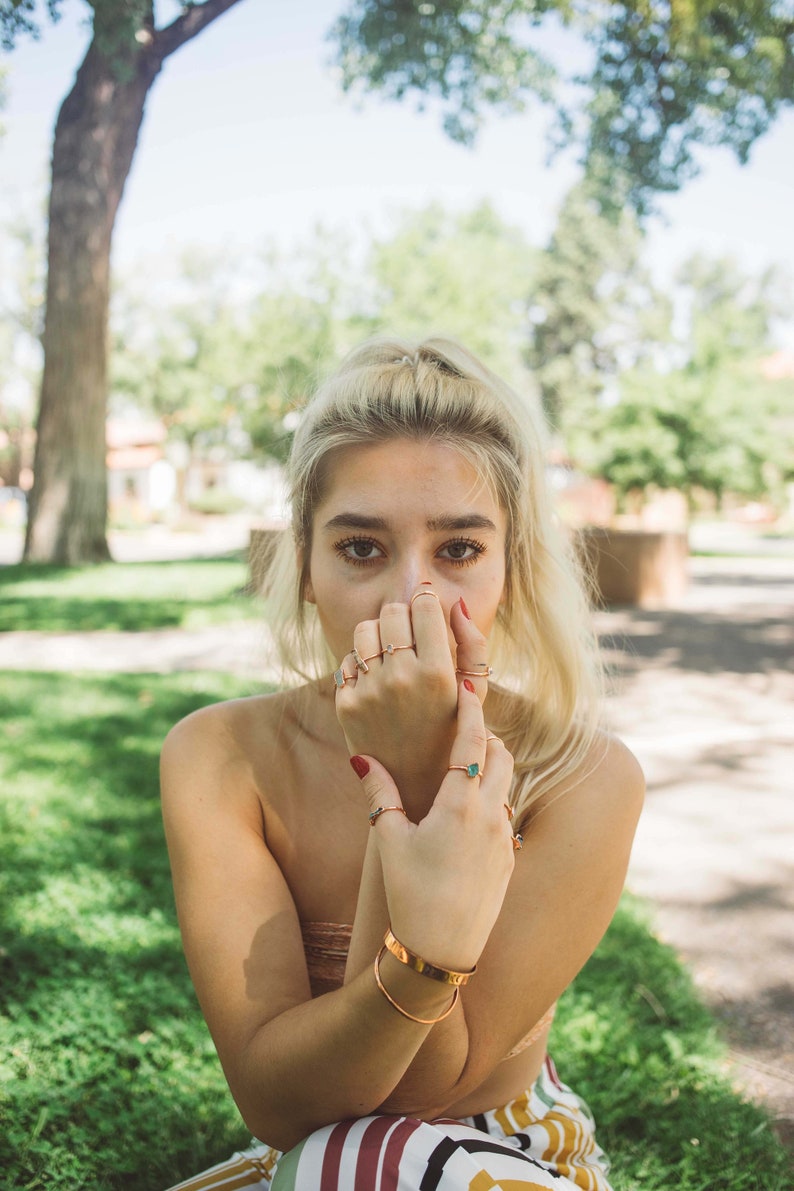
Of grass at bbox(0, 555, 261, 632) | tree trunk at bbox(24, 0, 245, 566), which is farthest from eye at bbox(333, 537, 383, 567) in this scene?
tree trunk at bbox(24, 0, 245, 566)

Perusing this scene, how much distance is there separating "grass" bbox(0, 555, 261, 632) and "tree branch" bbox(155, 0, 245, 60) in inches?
190

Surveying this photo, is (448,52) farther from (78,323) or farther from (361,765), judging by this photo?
(361,765)

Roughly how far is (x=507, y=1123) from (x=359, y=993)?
677 mm

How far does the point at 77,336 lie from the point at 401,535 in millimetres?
14757

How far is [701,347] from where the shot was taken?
24750 mm

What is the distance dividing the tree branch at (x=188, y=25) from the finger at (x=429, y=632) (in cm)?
835

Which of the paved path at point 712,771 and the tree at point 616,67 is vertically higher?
the tree at point 616,67

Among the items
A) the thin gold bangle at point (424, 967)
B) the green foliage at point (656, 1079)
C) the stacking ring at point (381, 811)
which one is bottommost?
the green foliage at point (656, 1079)

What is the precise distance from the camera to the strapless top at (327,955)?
178cm

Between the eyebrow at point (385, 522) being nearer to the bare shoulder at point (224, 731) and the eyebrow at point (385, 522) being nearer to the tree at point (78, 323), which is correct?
the bare shoulder at point (224, 731)

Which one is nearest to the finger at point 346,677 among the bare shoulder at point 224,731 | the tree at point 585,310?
the bare shoulder at point 224,731

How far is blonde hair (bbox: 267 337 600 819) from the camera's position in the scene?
1.85m

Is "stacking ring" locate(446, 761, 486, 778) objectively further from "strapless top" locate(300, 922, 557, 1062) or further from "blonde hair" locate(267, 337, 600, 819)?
"strapless top" locate(300, 922, 557, 1062)

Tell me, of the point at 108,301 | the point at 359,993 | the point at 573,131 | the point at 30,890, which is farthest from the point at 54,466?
the point at 359,993
